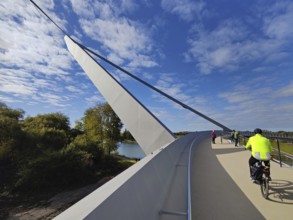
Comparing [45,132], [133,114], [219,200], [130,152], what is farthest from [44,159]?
[130,152]

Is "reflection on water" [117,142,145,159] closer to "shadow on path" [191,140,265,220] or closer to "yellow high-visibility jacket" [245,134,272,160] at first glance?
"shadow on path" [191,140,265,220]

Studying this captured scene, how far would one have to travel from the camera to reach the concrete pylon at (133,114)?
15312 mm

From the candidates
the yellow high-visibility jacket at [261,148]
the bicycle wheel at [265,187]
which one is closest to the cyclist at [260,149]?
the yellow high-visibility jacket at [261,148]

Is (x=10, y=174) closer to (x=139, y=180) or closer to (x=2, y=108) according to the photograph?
(x=2, y=108)

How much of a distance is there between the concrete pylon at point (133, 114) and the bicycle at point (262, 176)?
7.41 m

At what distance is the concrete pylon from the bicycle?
7414 mm

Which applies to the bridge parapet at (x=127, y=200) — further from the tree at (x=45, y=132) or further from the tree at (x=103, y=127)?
the tree at (x=103, y=127)

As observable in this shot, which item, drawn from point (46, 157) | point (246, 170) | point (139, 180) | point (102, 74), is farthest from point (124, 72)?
point (139, 180)

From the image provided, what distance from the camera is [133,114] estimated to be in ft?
56.5

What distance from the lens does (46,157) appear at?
103 ft

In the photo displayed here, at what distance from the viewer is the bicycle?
6.13 metres

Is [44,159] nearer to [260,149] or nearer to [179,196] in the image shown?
[179,196]

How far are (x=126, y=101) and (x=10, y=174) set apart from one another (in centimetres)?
2204

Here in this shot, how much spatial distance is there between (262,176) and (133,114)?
453 inches
